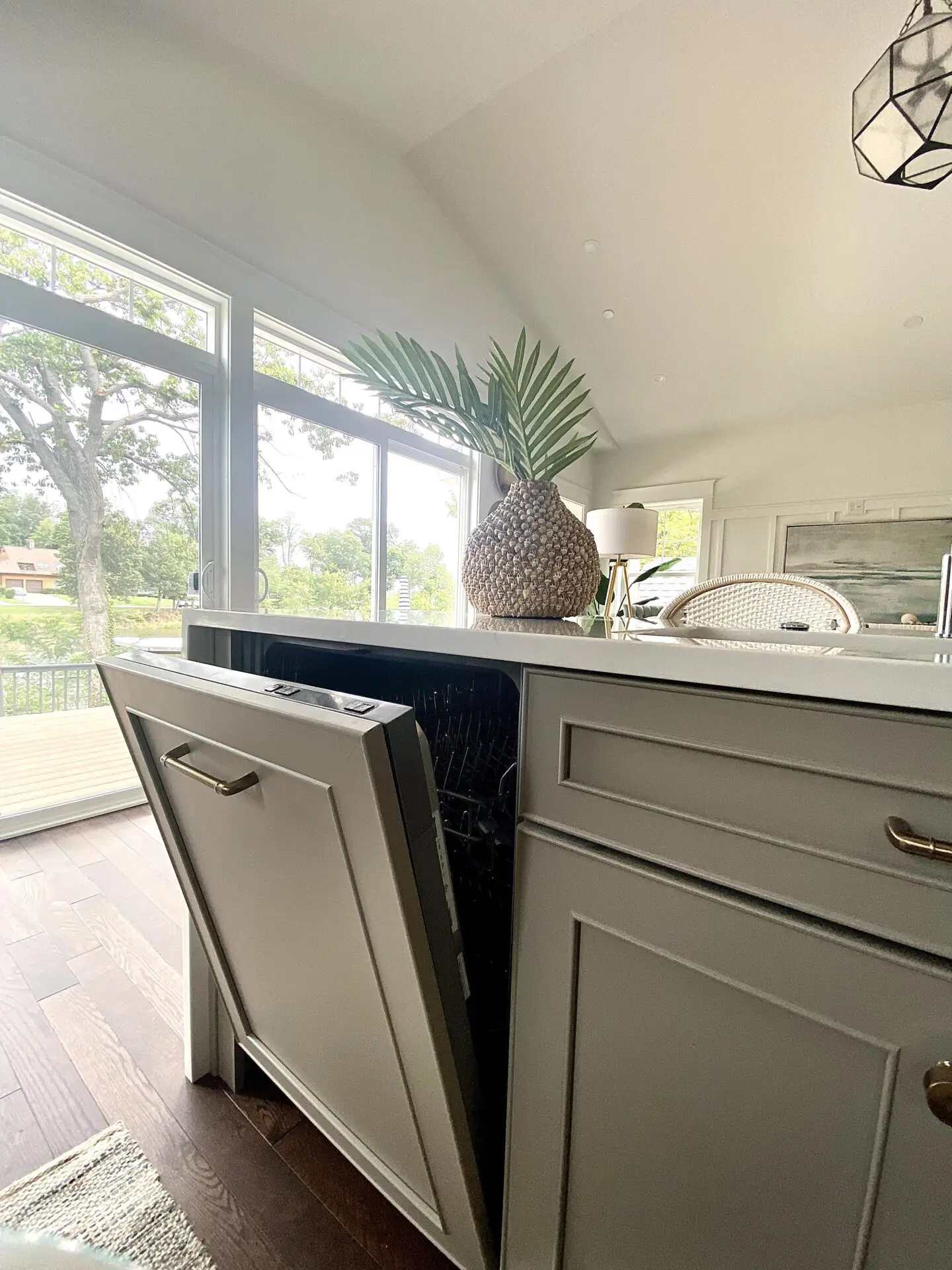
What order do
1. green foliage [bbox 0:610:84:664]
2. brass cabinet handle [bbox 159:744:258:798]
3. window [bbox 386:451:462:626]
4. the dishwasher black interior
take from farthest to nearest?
window [bbox 386:451:462:626] → green foliage [bbox 0:610:84:664] → the dishwasher black interior → brass cabinet handle [bbox 159:744:258:798]

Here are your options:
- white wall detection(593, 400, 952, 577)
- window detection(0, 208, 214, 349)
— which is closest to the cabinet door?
window detection(0, 208, 214, 349)

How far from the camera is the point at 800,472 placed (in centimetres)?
489

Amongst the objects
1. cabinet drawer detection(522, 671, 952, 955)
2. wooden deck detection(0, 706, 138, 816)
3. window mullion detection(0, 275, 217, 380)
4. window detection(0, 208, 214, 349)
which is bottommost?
wooden deck detection(0, 706, 138, 816)

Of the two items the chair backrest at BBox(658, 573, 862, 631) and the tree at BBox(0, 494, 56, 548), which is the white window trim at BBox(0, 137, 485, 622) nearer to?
the tree at BBox(0, 494, 56, 548)

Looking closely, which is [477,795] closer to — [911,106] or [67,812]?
[911,106]

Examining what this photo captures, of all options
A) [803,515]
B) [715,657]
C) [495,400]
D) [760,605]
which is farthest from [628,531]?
[803,515]

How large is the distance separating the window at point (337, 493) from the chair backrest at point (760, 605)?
1.54 metres

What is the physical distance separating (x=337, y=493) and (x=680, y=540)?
3837 mm

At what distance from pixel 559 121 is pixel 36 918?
4202 millimetres

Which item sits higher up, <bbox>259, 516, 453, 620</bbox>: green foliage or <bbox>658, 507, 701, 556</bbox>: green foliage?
<bbox>658, 507, 701, 556</bbox>: green foliage

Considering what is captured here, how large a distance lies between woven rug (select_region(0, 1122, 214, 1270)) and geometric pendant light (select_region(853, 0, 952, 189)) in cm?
307

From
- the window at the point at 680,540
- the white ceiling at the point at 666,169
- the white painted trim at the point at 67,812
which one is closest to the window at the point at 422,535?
the white ceiling at the point at 666,169

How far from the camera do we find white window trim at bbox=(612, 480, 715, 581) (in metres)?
5.33

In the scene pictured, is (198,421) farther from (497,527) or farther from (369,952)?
(369,952)
